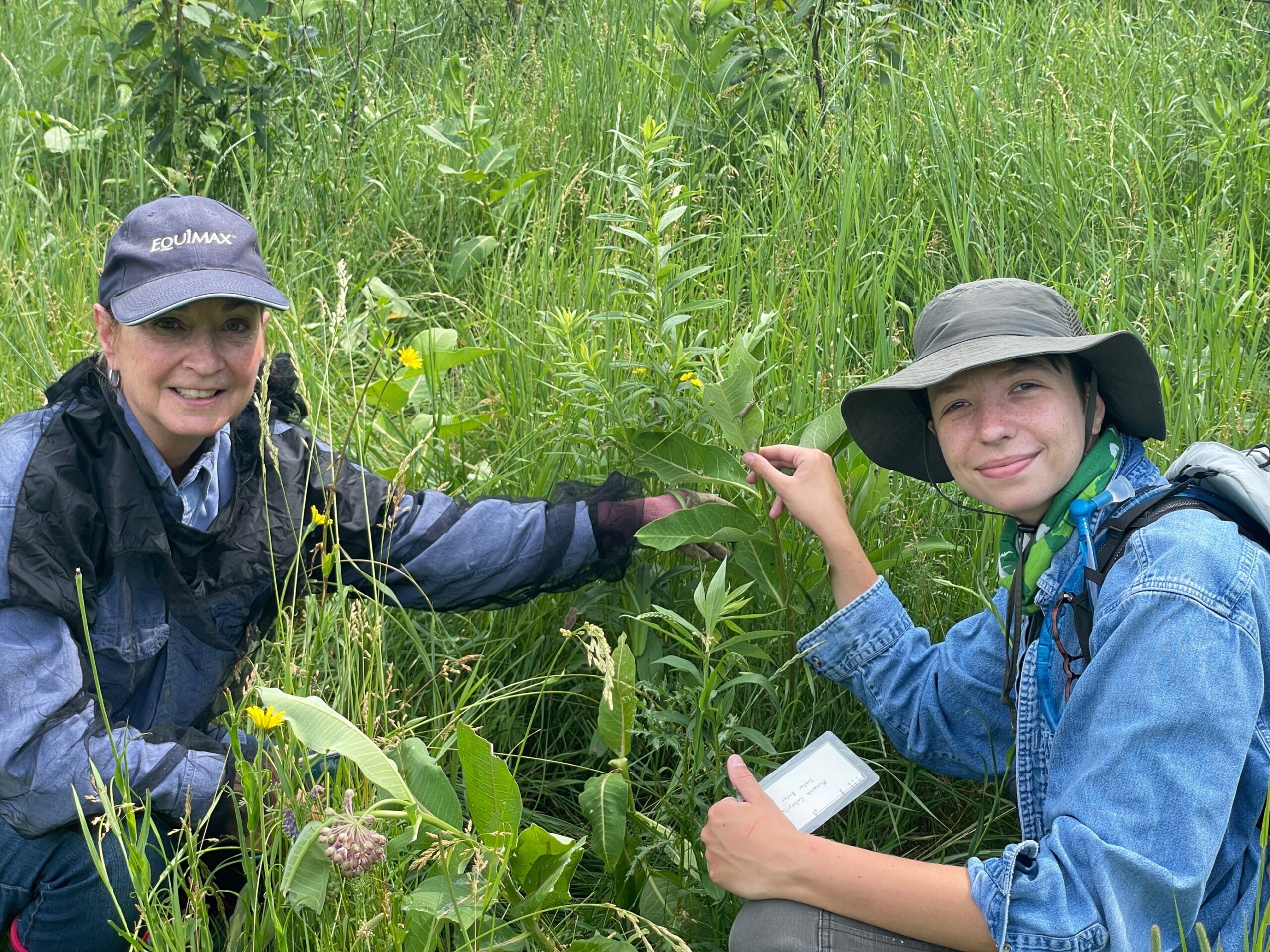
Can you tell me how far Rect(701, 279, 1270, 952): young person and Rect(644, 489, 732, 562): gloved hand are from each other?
0.18 m

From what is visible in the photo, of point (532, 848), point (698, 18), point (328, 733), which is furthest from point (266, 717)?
point (698, 18)

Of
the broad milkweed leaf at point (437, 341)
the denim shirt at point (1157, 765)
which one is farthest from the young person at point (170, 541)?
the denim shirt at point (1157, 765)

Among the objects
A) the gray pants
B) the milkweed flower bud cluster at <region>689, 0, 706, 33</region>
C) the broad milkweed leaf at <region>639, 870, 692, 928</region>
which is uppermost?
the milkweed flower bud cluster at <region>689, 0, 706, 33</region>

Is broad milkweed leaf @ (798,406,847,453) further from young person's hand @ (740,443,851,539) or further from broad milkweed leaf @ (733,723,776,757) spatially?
broad milkweed leaf @ (733,723,776,757)

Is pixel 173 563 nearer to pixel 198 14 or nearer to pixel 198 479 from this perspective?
pixel 198 479

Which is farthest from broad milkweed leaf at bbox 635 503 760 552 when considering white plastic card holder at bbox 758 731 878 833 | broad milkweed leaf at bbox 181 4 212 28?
broad milkweed leaf at bbox 181 4 212 28

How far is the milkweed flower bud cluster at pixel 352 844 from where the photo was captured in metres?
1.55

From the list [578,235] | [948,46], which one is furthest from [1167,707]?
[948,46]

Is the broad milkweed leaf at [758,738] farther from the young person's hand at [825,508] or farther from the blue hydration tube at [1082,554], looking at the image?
the blue hydration tube at [1082,554]

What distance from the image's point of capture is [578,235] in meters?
3.88

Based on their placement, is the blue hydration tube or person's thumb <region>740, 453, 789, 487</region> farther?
person's thumb <region>740, 453, 789, 487</region>

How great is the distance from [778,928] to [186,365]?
4.53 ft

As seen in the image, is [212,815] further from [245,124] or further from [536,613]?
[245,124]

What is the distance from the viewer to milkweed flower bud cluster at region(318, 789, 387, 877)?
155 cm
